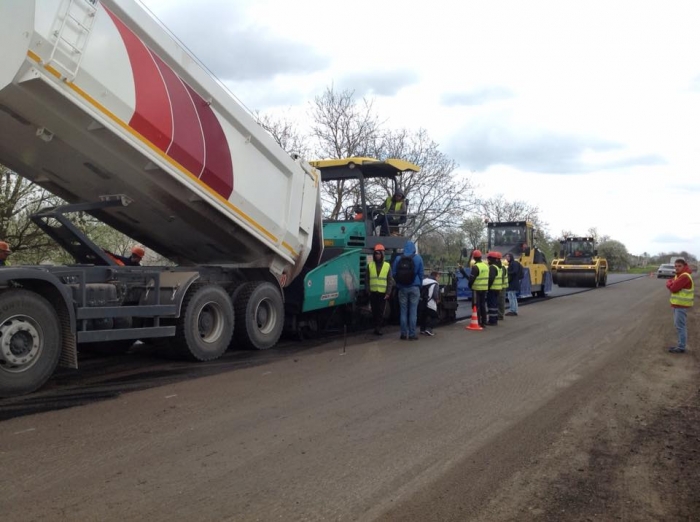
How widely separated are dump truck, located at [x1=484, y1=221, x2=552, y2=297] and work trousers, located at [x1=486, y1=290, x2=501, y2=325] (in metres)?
6.83

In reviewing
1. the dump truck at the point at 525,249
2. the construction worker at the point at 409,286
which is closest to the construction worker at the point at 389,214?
the construction worker at the point at 409,286

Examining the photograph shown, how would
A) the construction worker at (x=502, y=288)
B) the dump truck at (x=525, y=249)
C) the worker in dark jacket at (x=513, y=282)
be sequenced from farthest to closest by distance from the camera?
the dump truck at (x=525, y=249), the worker in dark jacket at (x=513, y=282), the construction worker at (x=502, y=288)

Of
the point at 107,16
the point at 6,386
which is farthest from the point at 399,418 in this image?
the point at 107,16

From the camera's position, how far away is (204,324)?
7645 millimetres

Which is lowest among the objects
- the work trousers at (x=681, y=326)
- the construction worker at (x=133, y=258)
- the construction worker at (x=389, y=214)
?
the work trousers at (x=681, y=326)

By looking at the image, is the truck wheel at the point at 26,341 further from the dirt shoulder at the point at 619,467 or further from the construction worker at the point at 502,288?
the construction worker at the point at 502,288

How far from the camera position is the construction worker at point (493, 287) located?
11.9 metres

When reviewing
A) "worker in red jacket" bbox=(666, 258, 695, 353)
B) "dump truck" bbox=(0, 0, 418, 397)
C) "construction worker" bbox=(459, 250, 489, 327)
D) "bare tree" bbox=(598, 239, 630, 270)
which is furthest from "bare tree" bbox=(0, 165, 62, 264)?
"bare tree" bbox=(598, 239, 630, 270)

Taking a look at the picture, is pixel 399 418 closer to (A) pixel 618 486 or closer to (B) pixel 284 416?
(B) pixel 284 416

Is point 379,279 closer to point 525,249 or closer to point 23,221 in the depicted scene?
point 23,221

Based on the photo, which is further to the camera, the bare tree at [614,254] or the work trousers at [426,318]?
the bare tree at [614,254]

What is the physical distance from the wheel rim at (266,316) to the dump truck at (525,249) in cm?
1212

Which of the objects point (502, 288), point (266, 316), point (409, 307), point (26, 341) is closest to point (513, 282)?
point (502, 288)

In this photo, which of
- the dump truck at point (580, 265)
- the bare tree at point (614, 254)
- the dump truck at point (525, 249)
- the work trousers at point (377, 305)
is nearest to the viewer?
the work trousers at point (377, 305)
